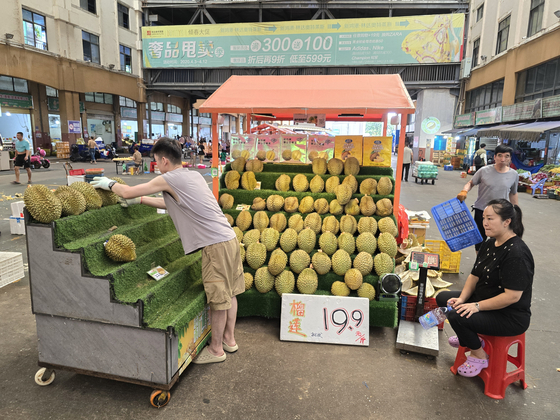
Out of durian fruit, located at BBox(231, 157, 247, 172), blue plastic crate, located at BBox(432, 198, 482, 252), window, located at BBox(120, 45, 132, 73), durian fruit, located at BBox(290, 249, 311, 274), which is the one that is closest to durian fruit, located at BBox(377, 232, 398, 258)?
blue plastic crate, located at BBox(432, 198, 482, 252)

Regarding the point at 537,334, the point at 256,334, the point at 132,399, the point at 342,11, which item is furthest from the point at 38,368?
the point at 342,11

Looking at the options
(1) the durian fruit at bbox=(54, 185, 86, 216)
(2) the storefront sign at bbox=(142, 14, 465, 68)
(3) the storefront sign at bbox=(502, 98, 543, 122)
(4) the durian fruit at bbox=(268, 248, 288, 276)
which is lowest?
(4) the durian fruit at bbox=(268, 248, 288, 276)

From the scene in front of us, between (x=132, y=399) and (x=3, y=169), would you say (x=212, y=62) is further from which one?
(x=132, y=399)

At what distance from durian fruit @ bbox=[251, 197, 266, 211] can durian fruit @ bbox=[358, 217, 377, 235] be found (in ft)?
3.64

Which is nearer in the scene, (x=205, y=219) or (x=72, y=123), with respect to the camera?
(x=205, y=219)

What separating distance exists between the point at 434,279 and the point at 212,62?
19.1 meters

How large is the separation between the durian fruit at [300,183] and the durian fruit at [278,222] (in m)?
0.45

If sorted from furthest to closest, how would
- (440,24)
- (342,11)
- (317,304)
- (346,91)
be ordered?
1. (342,11)
2. (440,24)
3. (346,91)
4. (317,304)

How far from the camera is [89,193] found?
2578 mm

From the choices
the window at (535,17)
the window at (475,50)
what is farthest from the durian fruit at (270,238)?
the window at (475,50)

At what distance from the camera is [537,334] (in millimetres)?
3352

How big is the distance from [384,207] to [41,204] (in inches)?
122

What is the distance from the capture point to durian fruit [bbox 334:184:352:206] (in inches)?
153

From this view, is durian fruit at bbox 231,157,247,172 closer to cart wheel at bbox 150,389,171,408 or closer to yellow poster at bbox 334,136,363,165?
yellow poster at bbox 334,136,363,165
